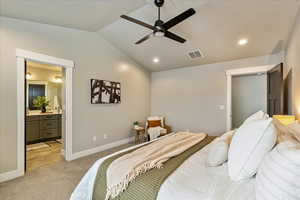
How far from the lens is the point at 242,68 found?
411 centimetres

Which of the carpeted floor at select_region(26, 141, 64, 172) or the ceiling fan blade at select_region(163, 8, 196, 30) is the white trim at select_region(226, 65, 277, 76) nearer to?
the ceiling fan blade at select_region(163, 8, 196, 30)

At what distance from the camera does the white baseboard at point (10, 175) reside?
2399 millimetres

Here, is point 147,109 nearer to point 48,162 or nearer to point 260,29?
point 48,162

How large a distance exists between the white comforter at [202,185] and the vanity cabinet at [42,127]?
15.6 feet

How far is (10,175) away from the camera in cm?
247

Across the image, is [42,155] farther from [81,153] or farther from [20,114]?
[20,114]

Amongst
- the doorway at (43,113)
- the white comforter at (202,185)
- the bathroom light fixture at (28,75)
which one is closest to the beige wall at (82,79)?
the doorway at (43,113)

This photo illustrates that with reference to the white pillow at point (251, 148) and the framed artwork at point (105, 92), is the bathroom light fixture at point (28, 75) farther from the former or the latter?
the white pillow at point (251, 148)

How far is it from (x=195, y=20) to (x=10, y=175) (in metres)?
4.26

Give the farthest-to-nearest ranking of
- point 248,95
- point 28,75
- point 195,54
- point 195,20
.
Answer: point 248,95
point 28,75
point 195,54
point 195,20

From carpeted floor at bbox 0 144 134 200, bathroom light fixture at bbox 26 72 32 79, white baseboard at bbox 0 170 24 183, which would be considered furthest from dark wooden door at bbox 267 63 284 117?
bathroom light fixture at bbox 26 72 32 79

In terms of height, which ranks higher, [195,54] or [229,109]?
[195,54]

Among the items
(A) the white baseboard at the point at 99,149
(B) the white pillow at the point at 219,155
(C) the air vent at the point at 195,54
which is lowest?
(A) the white baseboard at the point at 99,149

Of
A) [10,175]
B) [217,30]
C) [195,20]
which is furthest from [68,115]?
[217,30]
